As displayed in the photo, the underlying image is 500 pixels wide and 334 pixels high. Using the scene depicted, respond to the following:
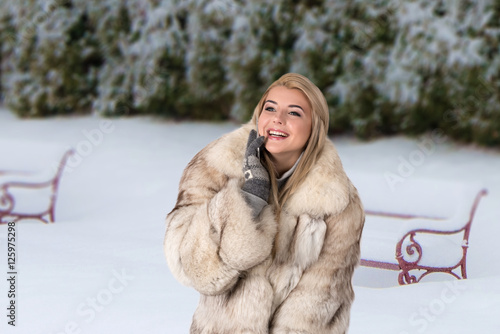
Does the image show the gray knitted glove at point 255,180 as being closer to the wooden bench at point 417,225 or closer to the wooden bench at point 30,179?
the wooden bench at point 417,225

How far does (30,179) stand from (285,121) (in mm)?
3704

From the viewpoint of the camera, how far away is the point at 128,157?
6.79m

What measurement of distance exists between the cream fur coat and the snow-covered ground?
107 centimetres

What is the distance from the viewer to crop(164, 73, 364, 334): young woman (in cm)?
152

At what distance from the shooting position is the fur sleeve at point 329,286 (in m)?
1.58

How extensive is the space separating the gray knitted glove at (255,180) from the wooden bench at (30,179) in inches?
140

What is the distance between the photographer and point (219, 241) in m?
1.53

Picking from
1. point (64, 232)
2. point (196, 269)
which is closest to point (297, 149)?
point (196, 269)

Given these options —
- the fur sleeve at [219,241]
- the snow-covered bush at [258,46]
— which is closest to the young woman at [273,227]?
the fur sleeve at [219,241]

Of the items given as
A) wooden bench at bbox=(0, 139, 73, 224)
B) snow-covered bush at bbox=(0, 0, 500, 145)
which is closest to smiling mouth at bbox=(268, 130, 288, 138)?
wooden bench at bbox=(0, 139, 73, 224)

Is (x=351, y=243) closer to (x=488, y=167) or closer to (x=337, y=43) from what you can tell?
(x=488, y=167)

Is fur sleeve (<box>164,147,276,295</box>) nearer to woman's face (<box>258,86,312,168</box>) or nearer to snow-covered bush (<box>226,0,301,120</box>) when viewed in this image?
woman's face (<box>258,86,312,168</box>)

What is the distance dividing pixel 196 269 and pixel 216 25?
19.2 ft

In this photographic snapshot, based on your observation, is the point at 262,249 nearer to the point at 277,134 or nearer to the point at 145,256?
the point at 277,134
